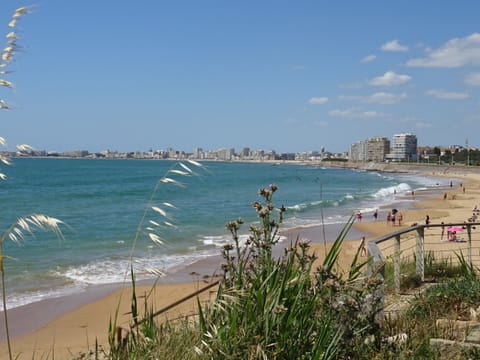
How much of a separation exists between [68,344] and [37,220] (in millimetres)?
9197

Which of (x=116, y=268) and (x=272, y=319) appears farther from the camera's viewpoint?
(x=116, y=268)

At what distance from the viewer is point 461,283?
16.9 feet

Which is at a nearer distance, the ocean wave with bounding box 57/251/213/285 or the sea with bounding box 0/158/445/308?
the sea with bounding box 0/158/445/308

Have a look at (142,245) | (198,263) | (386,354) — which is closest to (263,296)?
(386,354)

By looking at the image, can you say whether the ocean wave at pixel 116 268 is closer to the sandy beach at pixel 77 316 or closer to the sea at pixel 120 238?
the sea at pixel 120 238

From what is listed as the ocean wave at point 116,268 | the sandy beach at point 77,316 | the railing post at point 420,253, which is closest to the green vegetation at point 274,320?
the railing post at point 420,253

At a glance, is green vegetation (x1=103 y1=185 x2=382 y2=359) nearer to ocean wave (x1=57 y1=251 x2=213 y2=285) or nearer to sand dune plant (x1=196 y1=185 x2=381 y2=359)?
sand dune plant (x1=196 y1=185 x2=381 y2=359)

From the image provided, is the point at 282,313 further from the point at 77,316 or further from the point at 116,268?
the point at 116,268

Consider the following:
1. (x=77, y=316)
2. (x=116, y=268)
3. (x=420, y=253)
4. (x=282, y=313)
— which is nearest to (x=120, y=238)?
(x=116, y=268)

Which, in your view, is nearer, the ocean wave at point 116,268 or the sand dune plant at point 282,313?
the sand dune plant at point 282,313

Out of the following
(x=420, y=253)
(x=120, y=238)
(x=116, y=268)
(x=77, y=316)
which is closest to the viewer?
(x=420, y=253)

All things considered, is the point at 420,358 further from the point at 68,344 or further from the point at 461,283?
the point at 68,344

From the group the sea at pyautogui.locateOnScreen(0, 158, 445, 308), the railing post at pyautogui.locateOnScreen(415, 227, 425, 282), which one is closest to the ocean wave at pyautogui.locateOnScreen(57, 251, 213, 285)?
the sea at pyautogui.locateOnScreen(0, 158, 445, 308)

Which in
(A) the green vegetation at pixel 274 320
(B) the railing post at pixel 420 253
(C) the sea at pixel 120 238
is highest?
(A) the green vegetation at pixel 274 320
